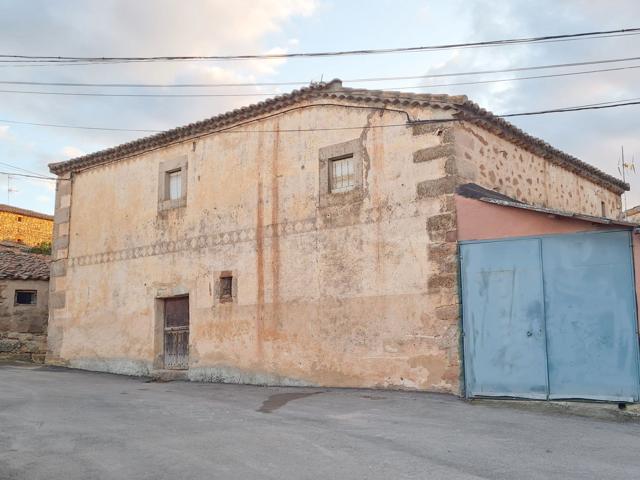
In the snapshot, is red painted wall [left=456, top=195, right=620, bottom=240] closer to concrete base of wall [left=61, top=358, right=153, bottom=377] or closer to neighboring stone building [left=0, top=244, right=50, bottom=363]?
concrete base of wall [left=61, top=358, right=153, bottom=377]

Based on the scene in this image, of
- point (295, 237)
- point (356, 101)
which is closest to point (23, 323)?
point (295, 237)

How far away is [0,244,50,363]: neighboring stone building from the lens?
17422 millimetres

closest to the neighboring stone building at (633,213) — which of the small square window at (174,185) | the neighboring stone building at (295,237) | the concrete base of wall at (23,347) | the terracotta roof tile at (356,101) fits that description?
the terracotta roof tile at (356,101)

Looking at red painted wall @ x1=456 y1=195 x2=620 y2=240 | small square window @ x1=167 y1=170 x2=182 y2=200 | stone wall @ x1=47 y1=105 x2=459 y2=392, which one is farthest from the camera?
small square window @ x1=167 y1=170 x2=182 y2=200

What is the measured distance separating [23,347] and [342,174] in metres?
11.0

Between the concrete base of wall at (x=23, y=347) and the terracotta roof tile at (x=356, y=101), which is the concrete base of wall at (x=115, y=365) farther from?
the terracotta roof tile at (x=356, y=101)

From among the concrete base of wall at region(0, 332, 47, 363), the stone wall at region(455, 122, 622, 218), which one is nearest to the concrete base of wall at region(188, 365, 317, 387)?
the stone wall at region(455, 122, 622, 218)

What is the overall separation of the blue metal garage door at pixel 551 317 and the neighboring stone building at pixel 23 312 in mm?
12638

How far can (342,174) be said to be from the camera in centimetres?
1173

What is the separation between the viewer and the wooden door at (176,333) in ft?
45.3

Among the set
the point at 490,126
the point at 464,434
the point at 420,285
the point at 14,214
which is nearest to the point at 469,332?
the point at 420,285

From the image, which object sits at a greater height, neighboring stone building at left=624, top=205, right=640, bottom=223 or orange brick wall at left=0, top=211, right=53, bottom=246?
orange brick wall at left=0, top=211, right=53, bottom=246

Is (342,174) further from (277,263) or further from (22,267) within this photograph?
(22,267)

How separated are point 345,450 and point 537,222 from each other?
483cm
